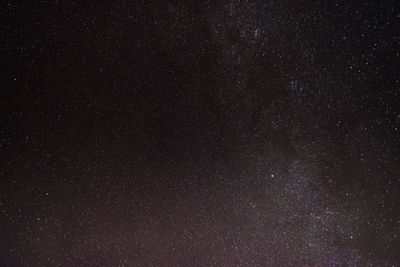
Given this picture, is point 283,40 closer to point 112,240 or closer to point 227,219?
point 227,219

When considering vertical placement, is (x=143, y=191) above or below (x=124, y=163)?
below

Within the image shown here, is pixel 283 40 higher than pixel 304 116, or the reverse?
pixel 283 40

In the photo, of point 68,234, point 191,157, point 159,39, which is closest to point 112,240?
point 68,234

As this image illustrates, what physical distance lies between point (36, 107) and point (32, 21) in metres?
0.34

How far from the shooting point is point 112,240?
1243 millimetres

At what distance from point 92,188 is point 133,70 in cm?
53

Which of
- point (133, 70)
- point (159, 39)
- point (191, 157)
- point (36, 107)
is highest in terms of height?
point (159, 39)

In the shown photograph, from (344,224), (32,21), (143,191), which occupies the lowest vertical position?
(344,224)

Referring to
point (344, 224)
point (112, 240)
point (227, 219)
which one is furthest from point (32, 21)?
point (344, 224)

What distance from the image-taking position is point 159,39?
113 cm

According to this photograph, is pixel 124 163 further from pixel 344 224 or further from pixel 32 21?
pixel 344 224

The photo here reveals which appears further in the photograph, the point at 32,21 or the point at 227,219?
the point at 227,219

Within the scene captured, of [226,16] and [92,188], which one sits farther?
[92,188]

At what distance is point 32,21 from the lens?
1133mm
